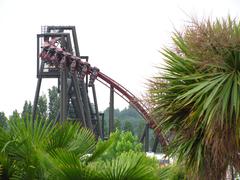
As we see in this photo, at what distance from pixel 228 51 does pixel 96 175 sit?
11.8ft

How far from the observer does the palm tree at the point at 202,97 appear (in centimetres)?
800

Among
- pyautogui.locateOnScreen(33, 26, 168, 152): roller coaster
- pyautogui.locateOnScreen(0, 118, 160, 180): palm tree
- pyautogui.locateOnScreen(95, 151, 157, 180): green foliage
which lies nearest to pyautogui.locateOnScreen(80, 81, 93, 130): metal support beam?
pyautogui.locateOnScreen(33, 26, 168, 152): roller coaster

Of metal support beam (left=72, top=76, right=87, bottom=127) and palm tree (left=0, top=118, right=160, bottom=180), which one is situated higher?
metal support beam (left=72, top=76, right=87, bottom=127)

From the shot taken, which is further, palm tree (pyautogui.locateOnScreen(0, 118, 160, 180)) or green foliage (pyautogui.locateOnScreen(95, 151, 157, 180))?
palm tree (pyautogui.locateOnScreen(0, 118, 160, 180))

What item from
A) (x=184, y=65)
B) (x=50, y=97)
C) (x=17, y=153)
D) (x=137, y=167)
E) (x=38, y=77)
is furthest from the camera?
(x=50, y=97)

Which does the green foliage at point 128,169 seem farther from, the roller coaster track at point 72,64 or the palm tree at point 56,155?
the roller coaster track at point 72,64

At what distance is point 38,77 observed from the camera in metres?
39.2

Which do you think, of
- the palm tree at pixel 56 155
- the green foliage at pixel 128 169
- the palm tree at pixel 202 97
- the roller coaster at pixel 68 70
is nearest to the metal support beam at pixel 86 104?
the roller coaster at pixel 68 70

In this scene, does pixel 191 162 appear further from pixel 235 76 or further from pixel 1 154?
pixel 1 154

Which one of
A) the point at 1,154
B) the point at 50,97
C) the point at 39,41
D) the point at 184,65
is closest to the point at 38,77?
the point at 39,41

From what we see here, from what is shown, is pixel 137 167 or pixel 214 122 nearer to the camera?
pixel 137 167

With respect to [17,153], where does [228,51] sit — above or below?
above

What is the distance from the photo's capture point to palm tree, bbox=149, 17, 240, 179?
800 cm

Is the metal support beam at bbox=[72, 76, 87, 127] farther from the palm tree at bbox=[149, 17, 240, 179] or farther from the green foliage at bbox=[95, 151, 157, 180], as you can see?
the green foliage at bbox=[95, 151, 157, 180]
